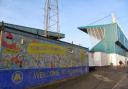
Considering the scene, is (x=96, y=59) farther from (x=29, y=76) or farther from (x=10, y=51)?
(x=10, y=51)

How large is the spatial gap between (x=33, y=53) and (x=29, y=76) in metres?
2.11

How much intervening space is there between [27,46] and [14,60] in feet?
6.95

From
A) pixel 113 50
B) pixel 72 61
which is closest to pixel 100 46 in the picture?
pixel 113 50

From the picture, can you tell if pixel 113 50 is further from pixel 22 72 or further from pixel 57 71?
pixel 22 72

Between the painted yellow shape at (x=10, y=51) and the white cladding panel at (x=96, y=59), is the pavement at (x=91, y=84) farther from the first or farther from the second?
the white cladding panel at (x=96, y=59)

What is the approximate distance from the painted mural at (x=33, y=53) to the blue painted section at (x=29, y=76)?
41cm

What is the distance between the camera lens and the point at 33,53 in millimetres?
19875

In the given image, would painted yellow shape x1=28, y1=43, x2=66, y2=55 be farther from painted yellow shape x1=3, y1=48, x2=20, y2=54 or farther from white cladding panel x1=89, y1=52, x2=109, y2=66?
white cladding panel x1=89, y1=52, x2=109, y2=66

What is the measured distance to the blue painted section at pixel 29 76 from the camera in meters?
16.1

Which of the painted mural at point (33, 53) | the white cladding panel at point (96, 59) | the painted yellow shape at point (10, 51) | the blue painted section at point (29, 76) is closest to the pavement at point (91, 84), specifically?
the blue painted section at point (29, 76)

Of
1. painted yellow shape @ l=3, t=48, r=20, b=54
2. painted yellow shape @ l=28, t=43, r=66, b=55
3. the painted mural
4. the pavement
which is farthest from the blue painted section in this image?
painted yellow shape @ l=28, t=43, r=66, b=55

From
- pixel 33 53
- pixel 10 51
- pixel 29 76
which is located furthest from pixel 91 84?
pixel 10 51

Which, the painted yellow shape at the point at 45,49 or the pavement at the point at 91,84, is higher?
the painted yellow shape at the point at 45,49

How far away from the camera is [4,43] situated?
53.7 ft
